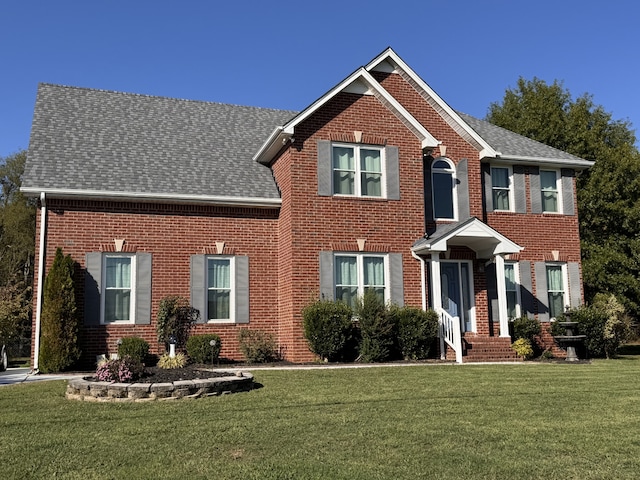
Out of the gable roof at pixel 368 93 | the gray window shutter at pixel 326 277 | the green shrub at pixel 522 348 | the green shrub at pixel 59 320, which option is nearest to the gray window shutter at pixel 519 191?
the gable roof at pixel 368 93

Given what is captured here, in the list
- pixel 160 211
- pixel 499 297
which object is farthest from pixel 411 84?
pixel 160 211

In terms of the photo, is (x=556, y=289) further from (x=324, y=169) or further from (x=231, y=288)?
(x=231, y=288)

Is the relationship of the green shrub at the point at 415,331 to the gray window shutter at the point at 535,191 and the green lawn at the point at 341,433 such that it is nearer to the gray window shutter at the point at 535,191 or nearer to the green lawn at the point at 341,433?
the green lawn at the point at 341,433

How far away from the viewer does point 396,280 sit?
16.7m

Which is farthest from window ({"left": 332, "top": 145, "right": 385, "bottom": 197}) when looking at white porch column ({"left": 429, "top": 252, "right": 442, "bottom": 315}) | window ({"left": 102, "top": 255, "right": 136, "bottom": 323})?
window ({"left": 102, "top": 255, "right": 136, "bottom": 323})

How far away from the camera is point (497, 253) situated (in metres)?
17.2

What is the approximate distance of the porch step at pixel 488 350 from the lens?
1628 centimetres

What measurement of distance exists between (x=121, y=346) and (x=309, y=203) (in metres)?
5.85

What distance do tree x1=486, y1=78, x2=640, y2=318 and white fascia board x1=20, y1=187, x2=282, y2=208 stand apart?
1871 centimetres

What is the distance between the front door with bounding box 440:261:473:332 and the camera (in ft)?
59.1

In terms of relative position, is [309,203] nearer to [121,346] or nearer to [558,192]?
[121,346]

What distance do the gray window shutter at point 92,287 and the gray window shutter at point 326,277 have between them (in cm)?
552

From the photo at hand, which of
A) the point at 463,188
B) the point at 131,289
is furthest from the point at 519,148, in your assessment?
the point at 131,289

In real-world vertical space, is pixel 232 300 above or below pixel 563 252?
below
